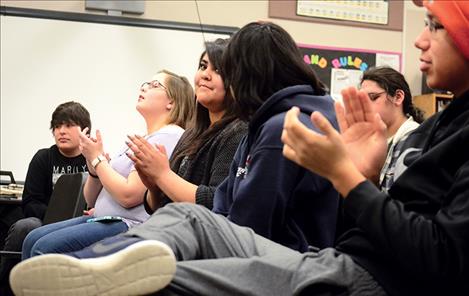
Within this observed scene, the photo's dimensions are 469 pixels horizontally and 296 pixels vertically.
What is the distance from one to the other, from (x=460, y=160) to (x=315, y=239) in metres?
0.50

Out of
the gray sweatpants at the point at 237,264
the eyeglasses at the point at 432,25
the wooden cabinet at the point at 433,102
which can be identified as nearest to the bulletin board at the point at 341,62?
the wooden cabinet at the point at 433,102

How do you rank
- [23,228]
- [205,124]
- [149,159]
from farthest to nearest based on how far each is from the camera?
[23,228], [205,124], [149,159]

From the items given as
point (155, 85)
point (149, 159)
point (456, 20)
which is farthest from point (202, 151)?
point (456, 20)

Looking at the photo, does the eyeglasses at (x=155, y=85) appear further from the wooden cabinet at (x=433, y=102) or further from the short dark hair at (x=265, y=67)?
the wooden cabinet at (x=433, y=102)

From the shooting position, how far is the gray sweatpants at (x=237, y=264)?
44.9 inches

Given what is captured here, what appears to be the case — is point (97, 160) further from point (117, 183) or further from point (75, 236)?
point (75, 236)

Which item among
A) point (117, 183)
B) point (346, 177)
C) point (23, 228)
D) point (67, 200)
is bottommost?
point (23, 228)

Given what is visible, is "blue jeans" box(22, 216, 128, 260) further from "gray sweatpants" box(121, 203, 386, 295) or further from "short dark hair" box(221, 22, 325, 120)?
"gray sweatpants" box(121, 203, 386, 295)

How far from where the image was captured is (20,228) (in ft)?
11.0

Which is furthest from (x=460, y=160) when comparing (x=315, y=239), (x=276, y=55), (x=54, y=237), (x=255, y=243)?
(x=54, y=237)

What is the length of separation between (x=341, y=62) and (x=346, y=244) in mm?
4139

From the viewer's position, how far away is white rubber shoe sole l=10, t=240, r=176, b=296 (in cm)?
111

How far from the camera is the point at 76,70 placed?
4.68 meters

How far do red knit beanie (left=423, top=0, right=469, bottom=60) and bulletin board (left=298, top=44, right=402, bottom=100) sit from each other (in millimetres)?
3918
